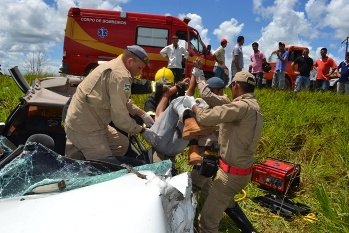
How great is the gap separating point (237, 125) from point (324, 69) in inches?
359

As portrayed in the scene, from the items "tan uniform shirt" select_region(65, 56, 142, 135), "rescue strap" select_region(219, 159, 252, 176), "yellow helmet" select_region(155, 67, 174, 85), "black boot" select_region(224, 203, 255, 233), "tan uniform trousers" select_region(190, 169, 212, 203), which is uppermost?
"yellow helmet" select_region(155, 67, 174, 85)

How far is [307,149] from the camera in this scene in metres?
6.79

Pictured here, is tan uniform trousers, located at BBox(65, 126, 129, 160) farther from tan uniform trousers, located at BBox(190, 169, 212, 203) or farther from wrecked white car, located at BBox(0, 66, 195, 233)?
tan uniform trousers, located at BBox(190, 169, 212, 203)

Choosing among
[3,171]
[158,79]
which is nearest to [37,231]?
[3,171]

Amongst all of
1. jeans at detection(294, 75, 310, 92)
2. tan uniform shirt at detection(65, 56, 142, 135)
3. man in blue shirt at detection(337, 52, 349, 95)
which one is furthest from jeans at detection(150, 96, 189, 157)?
man in blue shirt at detection(337, 52, 349, 95)

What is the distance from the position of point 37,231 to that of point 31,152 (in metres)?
0.97

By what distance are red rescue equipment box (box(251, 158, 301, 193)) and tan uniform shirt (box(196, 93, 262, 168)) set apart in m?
1.81

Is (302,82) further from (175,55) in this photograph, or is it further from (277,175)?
(277,175)

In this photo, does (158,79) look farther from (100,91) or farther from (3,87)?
(3,87)

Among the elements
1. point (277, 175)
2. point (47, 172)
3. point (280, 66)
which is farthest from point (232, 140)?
→ point (280, 66)

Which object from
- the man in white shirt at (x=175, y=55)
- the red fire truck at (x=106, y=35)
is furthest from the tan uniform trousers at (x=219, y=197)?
the red fire truck at (x=106, y=35)

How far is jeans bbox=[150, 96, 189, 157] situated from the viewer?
144 inches

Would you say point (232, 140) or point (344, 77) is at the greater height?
point (344, 77)

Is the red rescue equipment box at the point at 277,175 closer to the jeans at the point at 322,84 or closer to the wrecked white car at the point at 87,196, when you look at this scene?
the wrecked white car at the point at 87,196
